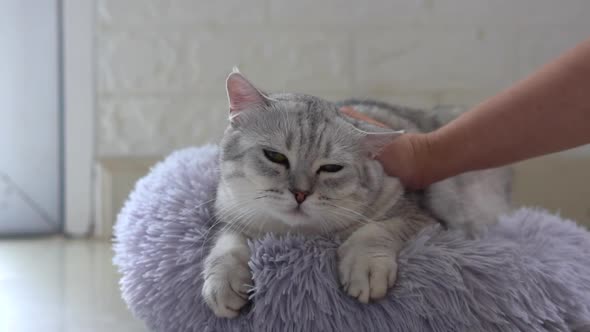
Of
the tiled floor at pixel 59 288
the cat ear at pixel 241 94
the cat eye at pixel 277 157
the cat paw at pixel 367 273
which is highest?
the cat ear at pixel 241 94

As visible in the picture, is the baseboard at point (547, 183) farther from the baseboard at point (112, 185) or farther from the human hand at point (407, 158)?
the human hand at point (407, 158)

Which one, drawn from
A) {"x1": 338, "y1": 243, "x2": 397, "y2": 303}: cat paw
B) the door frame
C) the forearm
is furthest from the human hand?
the door frame

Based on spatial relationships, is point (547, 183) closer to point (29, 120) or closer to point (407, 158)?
point (407, 158)

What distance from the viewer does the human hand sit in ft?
3.53

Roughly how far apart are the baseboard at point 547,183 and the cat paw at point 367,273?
3.49 feet

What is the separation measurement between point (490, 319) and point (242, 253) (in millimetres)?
373

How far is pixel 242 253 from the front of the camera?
0.95 metres

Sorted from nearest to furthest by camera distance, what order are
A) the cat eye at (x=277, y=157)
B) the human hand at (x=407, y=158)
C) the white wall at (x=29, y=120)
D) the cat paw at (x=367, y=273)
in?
1. the cat paw at (x=367, y=273)
2. the cat eye at (x=277, y=157)
3. the human hand at (x=407, y=158)
4. the white wall at (x=29, y=120)

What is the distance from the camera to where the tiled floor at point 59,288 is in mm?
1049

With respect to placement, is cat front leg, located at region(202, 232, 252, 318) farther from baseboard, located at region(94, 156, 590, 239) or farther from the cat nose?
baseboard, located at region(94, 156, 590, 239)

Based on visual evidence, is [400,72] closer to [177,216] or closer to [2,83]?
[177,216]

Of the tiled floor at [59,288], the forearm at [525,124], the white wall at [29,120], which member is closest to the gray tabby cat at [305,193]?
the forearm at [525,124]

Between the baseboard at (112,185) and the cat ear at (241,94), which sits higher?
the cat ear at (241,94)

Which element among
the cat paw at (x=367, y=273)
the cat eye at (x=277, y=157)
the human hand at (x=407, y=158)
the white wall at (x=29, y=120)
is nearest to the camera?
the cat paw at (x=367, y=273)
